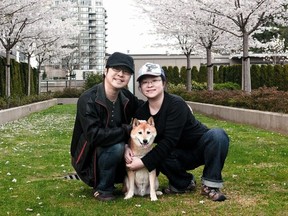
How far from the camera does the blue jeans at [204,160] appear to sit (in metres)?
4.68

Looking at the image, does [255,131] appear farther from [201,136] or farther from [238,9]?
[201,136]

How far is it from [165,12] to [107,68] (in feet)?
57.2

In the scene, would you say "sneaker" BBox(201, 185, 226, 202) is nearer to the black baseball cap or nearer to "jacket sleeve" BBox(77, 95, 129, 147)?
"jacket sleeve" BBox(77, 95, 129, 147)

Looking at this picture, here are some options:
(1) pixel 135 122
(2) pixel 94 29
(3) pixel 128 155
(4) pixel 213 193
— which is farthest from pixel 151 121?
(2) pixel 94 29

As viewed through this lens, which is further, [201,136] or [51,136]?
[51,136]

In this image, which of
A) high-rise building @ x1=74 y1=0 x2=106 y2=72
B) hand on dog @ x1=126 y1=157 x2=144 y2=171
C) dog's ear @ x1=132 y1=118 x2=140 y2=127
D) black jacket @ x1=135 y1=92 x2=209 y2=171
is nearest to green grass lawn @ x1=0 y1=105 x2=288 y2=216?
hand on dog @ x1=126 y1=157 x2=144 y2=171

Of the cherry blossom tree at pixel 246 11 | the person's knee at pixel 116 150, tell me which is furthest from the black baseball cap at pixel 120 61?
the cherry blossom tree at pixel 246 11

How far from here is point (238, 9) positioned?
50.9 ft

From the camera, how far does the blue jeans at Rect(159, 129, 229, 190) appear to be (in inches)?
184

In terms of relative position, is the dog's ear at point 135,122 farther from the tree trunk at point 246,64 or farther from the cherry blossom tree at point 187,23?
the cherry blossom tree at point 187,23

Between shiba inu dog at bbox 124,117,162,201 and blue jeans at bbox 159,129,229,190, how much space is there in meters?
0.21

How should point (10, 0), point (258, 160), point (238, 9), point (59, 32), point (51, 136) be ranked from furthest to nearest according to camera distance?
point (59, 32)
point (10, 0)
point (238, 9)
point (51, 136)
point (258, 160)

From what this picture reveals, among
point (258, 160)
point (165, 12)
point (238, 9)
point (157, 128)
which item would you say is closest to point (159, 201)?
point (157, 128)

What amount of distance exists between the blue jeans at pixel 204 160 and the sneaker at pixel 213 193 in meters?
0.05
